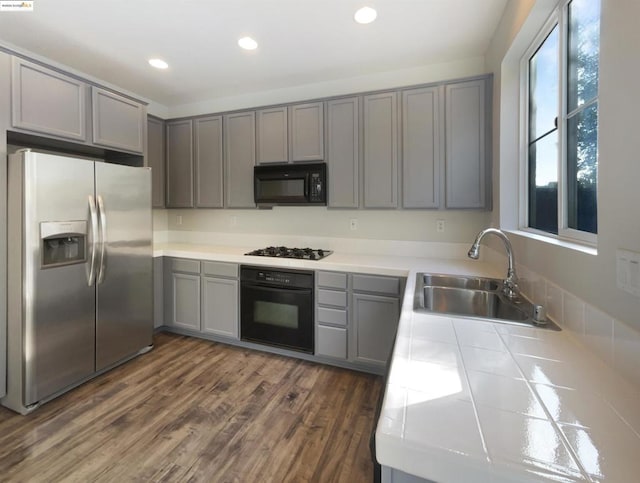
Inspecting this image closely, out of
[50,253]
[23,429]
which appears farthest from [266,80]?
[23,429]

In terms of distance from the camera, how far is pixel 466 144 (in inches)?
93.0

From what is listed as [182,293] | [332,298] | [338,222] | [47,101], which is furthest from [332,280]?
[47,101]

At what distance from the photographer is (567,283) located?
3.64 feet

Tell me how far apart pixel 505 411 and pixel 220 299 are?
2618mm

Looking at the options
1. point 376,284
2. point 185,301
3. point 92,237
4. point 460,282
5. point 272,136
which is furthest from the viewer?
point 185,301

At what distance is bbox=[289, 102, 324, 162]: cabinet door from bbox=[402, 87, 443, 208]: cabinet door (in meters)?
0.74

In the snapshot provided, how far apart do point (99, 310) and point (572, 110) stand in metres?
3.20

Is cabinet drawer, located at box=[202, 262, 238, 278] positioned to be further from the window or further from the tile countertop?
the window

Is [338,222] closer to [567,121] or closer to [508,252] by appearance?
[508,252]

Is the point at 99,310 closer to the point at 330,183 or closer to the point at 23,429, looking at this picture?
the point at 23,429

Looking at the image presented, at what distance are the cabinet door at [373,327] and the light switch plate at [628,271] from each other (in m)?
1.50

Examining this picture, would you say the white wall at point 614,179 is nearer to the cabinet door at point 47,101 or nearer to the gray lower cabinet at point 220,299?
the gray lower cabinet at point 220,299

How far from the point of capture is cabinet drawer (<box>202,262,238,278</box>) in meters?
2.78

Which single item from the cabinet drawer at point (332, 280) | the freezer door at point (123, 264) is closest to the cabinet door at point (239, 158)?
the freezer door at point (123, 264)
